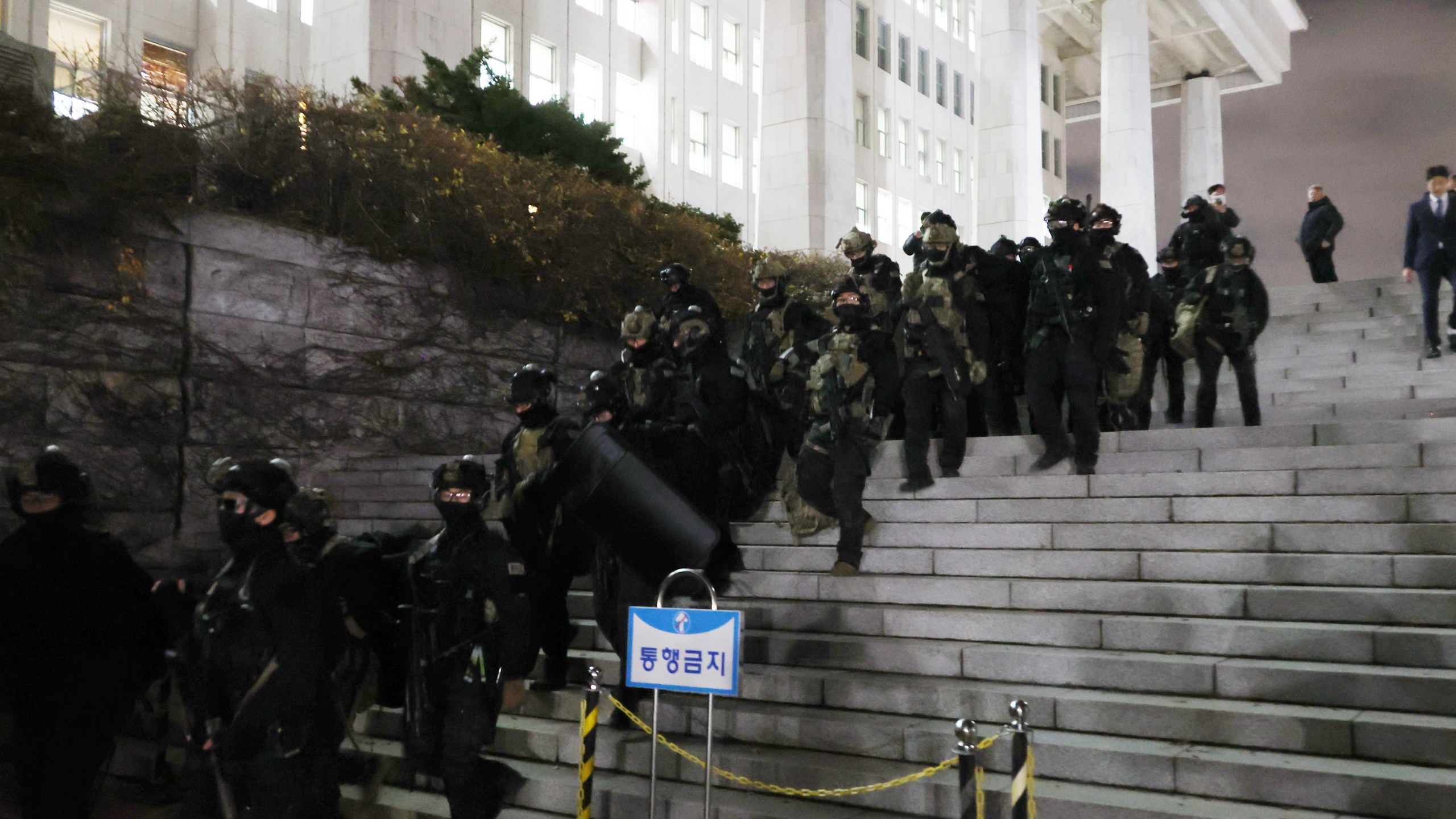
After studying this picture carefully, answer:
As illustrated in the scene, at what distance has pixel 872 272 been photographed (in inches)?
428

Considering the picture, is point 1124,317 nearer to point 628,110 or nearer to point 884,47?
point 628,110

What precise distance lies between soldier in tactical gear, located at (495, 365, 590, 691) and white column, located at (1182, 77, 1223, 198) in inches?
1411

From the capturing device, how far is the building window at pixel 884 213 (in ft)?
136

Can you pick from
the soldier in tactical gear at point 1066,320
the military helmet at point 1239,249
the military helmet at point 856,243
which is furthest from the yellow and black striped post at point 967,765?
the military helmet at point 1239,249

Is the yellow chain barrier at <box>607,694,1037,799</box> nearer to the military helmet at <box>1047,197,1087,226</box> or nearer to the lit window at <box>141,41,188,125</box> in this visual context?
the military helmet at <box>1047,197,1087,226</box>

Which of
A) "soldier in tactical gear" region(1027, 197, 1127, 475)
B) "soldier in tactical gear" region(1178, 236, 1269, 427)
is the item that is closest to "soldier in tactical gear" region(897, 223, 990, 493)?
"soldier in tactical gear" region(1027, 197, 1127, 475)

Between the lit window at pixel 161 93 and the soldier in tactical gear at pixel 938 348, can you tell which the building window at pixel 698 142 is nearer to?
the lit window at pixel 161 93

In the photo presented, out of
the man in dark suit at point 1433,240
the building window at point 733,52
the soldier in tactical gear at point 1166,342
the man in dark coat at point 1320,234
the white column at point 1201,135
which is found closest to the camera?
the soldier in tactical gear at point 1166,342

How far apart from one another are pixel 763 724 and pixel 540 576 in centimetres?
168

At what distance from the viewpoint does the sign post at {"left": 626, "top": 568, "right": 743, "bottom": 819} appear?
5301 millimetres

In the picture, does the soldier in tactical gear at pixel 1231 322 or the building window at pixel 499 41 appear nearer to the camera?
the soldier in tactical gear at pixel 1231 322

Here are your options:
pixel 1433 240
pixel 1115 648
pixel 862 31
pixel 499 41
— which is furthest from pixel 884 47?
pixel 1115 648

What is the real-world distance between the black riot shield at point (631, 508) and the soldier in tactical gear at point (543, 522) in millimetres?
604

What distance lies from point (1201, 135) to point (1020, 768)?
40.9m
